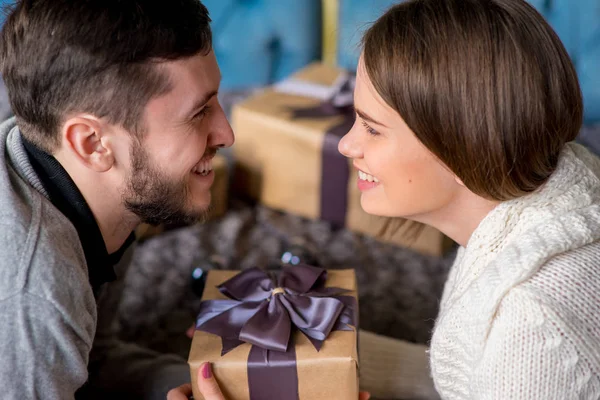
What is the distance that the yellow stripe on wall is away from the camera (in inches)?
84.6

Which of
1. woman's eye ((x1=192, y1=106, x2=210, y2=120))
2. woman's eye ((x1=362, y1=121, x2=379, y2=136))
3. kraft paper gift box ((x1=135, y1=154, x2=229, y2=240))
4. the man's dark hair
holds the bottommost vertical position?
kraft paper gift box ((x1=135, y1=154, x2=229, y2=240))

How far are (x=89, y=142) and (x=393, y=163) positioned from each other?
1.42 feet

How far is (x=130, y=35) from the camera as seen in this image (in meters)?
0.97

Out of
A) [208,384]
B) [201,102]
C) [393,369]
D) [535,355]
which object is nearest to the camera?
[535,355]

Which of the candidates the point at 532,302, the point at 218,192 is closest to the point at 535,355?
the point at 532,302

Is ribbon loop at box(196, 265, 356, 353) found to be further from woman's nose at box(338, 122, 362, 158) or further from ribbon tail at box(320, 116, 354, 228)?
ribbon tail at box(320, 116, 354, 228)

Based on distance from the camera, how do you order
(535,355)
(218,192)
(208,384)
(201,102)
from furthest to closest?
(218,192) < (201,102) < (208,384) < (535,355)

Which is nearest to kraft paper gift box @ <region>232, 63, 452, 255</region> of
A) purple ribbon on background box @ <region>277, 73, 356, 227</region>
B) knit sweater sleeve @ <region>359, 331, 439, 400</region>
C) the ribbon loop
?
purple ribbon on background box @ <region>277, 73, 356, 227</region>

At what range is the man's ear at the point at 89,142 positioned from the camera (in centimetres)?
101

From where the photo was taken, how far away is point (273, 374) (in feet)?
3.17

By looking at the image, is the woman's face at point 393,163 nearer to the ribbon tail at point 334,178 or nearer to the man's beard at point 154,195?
the man's beard at point 154,195

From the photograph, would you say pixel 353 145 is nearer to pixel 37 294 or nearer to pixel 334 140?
pixel 37 294

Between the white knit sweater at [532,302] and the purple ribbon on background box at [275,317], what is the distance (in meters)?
0.17

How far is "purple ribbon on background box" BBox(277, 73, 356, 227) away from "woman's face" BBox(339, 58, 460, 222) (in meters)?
0.66
